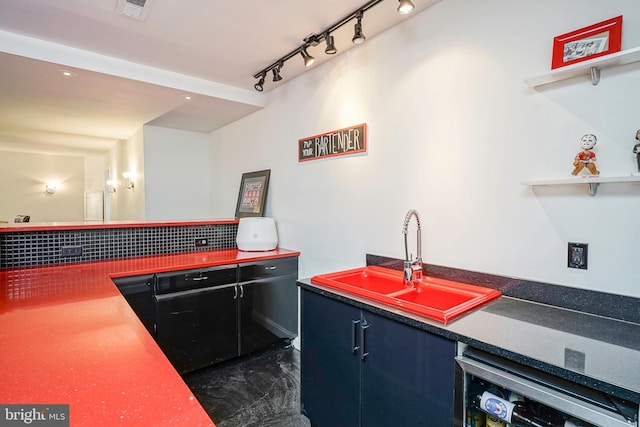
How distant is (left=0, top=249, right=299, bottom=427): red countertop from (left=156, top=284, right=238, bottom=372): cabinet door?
0.61m

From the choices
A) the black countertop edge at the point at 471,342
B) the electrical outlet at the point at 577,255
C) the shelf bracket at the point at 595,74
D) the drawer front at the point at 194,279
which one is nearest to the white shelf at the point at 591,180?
the electrical outlet at the point at 577,255

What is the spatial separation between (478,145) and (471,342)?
3.35 feet

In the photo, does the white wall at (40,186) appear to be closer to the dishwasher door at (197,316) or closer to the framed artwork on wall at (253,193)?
the framed artwork on wall at (253,193)

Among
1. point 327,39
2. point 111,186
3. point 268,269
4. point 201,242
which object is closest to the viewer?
point 327,39

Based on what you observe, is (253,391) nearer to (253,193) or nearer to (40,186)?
(253,193)

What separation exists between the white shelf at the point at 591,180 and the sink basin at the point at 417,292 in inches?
22.3

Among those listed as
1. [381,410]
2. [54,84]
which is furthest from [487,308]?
[54,84]

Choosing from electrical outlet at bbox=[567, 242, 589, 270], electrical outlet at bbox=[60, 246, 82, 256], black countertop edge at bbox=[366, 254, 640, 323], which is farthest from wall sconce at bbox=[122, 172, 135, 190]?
electrical outlet at bbox=[567, 242, 589, 270]

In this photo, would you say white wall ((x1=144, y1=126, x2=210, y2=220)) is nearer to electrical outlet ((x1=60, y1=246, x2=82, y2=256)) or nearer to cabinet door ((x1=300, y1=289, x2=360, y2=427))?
electrical outlet ((x1=60, y1=246, x2=82, y2=256))

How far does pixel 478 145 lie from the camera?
1702 mm

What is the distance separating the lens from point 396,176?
6.89 feet

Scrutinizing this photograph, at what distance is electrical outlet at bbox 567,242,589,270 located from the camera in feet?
4.48

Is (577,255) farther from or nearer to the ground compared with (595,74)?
nearer to the ground

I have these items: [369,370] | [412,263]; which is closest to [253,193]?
[412,263]
